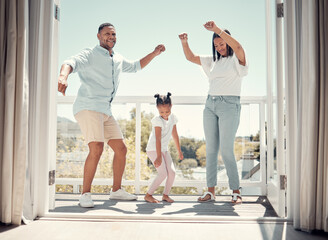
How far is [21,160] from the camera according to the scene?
190 cm

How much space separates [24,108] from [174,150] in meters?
1.73

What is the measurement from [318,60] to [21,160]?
177 cm

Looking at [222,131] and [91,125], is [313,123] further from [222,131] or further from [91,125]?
[91,125]

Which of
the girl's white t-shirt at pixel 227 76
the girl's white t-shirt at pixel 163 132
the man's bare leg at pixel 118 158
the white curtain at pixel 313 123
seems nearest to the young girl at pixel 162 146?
the girl's white t-shirt at pixel 163 132

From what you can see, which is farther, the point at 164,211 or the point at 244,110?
the point at 244,110

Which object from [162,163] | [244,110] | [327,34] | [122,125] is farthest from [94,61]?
[327,34]

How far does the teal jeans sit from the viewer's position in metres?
2.78

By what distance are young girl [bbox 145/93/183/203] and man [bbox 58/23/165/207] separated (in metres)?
0.25

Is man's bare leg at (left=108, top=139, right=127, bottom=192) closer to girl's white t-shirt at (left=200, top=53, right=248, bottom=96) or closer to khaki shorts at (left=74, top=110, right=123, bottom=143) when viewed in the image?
khaki shorts at (left=74, top=110, right=123, bottom=143)

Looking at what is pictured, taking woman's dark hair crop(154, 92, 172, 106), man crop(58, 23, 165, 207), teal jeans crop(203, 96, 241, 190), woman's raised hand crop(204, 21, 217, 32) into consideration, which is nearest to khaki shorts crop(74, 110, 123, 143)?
man crop(58, 23, 165, 207)

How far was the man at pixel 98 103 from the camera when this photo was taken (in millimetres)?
2674

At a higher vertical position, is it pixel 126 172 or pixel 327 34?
pixel 327 34

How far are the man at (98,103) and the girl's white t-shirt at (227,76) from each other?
87 centimetres

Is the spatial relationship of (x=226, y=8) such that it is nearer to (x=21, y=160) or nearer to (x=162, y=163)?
(x=162, y=163)
